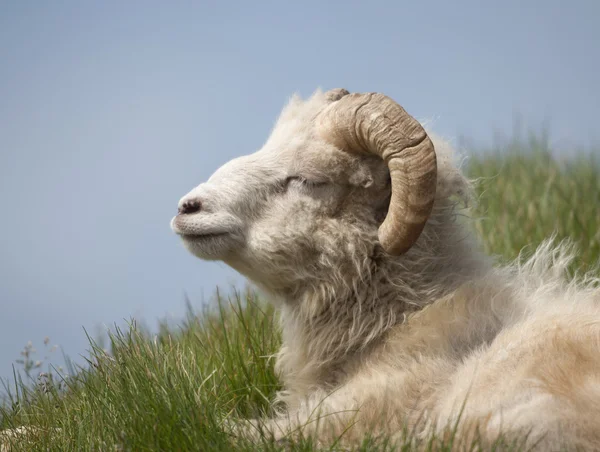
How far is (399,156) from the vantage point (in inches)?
179

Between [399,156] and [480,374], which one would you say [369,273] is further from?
[480,374]

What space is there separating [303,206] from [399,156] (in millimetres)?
705

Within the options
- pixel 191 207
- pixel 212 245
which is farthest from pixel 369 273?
pixel 191 207

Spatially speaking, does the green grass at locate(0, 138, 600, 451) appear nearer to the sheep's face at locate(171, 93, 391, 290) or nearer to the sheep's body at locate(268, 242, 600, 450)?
Result: the sheep's body at locate(268, 242, 600, 450)

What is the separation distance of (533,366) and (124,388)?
213cm

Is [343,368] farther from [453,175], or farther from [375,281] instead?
[453,175]

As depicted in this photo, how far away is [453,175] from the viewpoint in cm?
503

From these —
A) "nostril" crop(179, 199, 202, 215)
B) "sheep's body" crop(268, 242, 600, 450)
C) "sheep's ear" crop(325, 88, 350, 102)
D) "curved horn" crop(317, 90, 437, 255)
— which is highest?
"sheep's ear" crop(325, 88, 350, 102)

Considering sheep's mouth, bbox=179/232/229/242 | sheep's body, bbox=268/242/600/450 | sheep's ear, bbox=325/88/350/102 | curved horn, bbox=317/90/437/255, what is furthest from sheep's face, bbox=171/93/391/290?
sheep's body, bbox=268/242/600/450

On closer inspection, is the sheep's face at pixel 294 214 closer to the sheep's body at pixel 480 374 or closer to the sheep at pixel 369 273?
the sheep at pixel 369 273

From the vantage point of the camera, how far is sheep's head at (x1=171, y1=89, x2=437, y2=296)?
481 cm

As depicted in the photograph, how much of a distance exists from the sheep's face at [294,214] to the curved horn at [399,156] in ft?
0.67

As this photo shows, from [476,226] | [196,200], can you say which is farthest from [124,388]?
[476,226]

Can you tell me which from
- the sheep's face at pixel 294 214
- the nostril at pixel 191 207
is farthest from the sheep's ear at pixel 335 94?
the nostril at pixel 191 207
